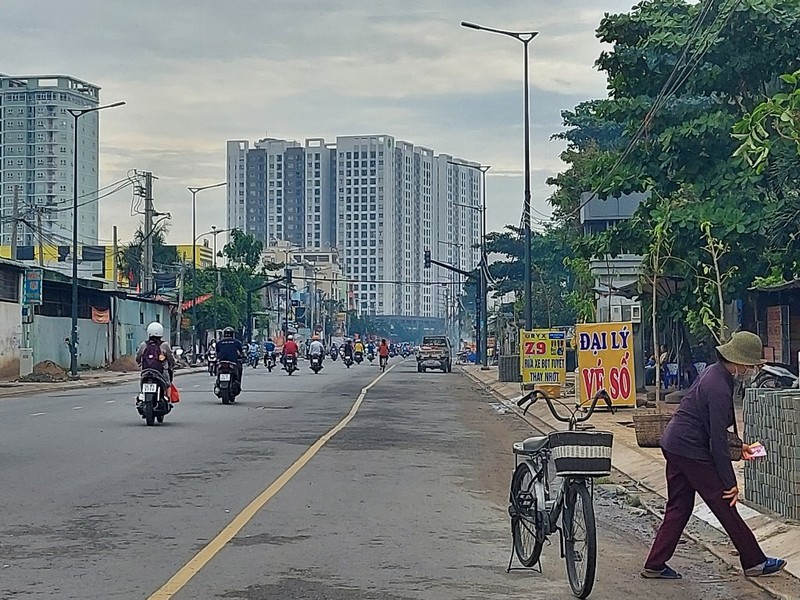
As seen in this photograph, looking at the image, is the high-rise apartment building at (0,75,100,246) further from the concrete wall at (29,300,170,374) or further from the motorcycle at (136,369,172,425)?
the motorcycle at (136,369,172,425)

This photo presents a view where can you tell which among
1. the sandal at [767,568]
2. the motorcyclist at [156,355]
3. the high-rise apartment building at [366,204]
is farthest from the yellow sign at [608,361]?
the high-rise apartment building at [366,204]

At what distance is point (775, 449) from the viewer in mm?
10836

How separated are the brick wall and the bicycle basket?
3126 mm

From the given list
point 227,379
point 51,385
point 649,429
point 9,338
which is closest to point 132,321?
point 9,338

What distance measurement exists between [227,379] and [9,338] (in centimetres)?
2319

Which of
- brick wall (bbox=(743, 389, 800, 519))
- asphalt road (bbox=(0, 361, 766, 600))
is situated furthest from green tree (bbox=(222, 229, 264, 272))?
brick wall (bbox=(743, 389, 800, 519))

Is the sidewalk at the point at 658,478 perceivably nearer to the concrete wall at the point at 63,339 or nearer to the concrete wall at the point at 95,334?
the concrete wall at the point at 95,334

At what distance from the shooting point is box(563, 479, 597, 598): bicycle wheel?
7809mm

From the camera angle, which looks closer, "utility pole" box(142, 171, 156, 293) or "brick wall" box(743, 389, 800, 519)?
"brick wall" box(743, 389, 800, 519)

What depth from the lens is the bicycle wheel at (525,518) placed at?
864cm

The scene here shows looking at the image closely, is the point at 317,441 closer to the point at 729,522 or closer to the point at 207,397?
the point at 729,522

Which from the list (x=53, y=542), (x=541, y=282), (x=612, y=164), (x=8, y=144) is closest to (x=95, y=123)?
(x=8, y=144)

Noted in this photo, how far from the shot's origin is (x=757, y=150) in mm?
10211

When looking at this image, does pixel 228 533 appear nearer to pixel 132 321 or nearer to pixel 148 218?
pixel 148 218
